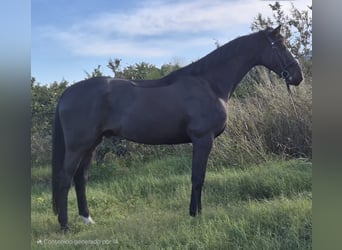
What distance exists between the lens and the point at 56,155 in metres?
2.56

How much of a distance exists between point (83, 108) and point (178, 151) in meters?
0.89

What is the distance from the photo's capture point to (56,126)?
2.60m

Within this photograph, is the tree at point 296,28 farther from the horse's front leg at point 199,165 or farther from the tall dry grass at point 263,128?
the horse's front leg at point 199,165

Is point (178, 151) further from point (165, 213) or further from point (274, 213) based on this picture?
point (274, 213)

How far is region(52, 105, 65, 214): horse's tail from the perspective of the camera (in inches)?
100

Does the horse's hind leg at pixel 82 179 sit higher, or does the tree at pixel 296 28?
the tree at pixel 296 28

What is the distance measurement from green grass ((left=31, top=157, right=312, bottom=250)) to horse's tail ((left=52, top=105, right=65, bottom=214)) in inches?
3.4

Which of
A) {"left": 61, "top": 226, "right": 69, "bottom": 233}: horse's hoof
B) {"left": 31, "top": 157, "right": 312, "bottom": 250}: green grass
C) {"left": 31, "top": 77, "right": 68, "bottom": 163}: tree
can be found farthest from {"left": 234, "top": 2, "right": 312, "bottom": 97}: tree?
{"left": 61, "top": 226, "right": 69, "bottom": 233}: horse's hoof

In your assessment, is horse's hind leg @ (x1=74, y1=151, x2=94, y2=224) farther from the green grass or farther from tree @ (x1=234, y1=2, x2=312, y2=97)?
tree @ (x1=234, y1=2, x2=312, y2=97)

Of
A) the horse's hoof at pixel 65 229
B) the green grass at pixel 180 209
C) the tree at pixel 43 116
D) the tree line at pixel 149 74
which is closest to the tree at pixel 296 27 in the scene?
the tree line at pixel 149 74

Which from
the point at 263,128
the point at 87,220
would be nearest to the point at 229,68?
the point at 263,128

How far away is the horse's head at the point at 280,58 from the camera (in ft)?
7.98

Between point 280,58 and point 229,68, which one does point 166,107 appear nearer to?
point 229,68

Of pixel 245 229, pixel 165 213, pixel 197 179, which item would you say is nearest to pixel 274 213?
pixel 245 229
